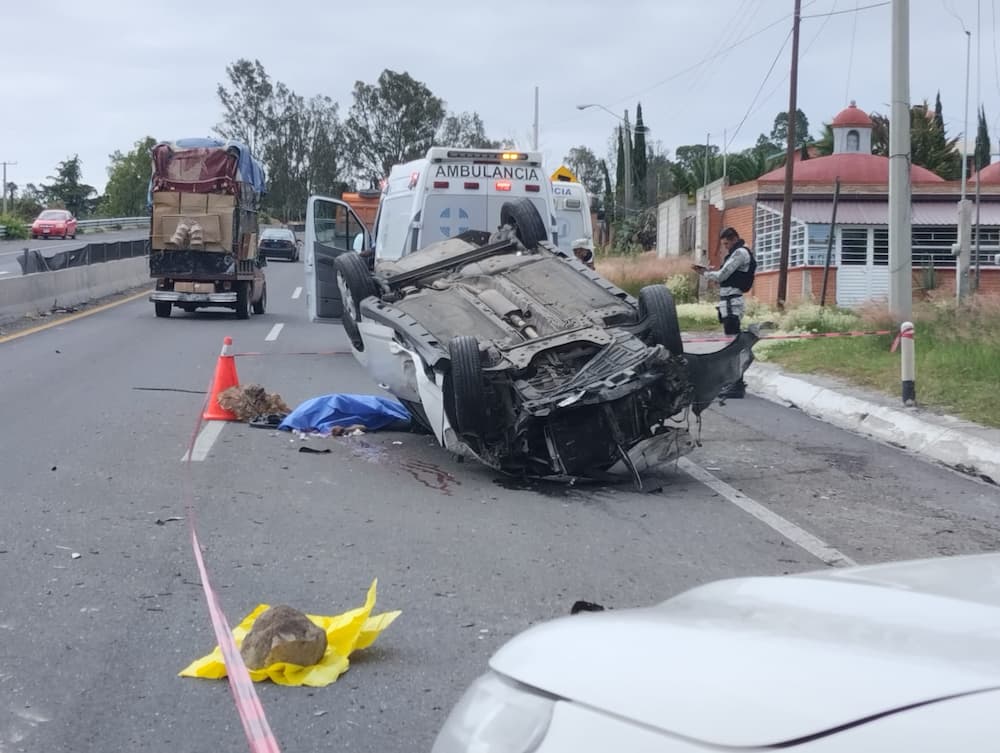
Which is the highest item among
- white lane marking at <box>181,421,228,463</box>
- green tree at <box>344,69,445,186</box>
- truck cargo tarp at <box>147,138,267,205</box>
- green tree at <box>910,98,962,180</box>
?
green tree at <box>344,69,445,186</box>

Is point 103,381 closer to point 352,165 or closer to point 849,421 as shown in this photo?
point 849,421

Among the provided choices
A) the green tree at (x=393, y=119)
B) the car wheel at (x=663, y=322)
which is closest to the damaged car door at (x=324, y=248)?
the car wheel at (x=663, y=322)

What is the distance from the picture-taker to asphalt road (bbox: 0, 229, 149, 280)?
125ft

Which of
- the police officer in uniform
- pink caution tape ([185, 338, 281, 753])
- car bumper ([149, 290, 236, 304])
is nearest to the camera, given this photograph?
pink caution tape ([185, 338, 281, 753])

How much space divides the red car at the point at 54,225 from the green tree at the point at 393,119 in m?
28.3

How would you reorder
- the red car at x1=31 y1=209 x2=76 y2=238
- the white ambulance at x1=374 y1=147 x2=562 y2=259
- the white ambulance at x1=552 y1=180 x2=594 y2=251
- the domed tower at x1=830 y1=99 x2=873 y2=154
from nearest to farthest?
1. the white ambulance at x1=374 y1=147 x2=562 y2=259
2. the white ambulance at x1=552 y1=180 x2=594 y2=251
3. the domed tower at x1=830 y1=99 x2=873 y2=154
4. the red car at x1=31 y1=209 x2=76 y2=238

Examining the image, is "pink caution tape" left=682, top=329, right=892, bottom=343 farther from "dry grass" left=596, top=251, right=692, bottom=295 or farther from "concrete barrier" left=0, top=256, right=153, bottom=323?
"concrete barrier" left=0, top=256, right=153, bottom=323

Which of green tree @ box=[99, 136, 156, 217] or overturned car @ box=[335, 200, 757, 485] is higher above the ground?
green tree @ box=[99, 136, 156, 217]

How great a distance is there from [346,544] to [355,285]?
354 cm

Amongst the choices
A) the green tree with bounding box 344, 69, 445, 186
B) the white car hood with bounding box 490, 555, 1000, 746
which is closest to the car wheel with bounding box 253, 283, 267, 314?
the white car hood with bounding box 490, 555, 1000, 746

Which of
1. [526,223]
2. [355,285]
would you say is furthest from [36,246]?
[355,285]

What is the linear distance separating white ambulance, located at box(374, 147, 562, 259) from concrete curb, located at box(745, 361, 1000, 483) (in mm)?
3367

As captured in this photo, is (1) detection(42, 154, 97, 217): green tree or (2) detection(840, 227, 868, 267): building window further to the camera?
(1) detection(42, 154, 97, 217): green tree

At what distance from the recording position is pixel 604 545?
682 cm
